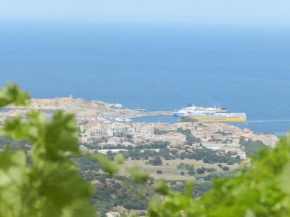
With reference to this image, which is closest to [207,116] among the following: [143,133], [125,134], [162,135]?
[162,135]

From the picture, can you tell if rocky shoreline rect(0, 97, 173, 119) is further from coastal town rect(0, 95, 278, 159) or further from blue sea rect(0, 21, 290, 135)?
blue sea rect(0, 21, 290, 135)

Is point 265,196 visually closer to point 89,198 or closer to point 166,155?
point 89,198

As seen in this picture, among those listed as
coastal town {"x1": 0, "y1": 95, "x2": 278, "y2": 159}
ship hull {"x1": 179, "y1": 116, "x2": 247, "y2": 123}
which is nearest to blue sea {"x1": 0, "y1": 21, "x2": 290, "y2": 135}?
ship hull {"x1": 179, "y1": 116, "x2": 247, "y2": 123}

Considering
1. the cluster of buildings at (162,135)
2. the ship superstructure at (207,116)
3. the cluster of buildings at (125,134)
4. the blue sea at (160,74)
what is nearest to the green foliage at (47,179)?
the cluster of buildings at (162,135)

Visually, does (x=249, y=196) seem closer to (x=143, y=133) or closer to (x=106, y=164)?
(x=106, y=164)

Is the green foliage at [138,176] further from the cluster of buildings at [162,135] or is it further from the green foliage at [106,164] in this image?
the cluster of buildings at [162,135]

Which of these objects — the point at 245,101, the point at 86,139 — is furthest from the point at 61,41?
the point at 86,139
